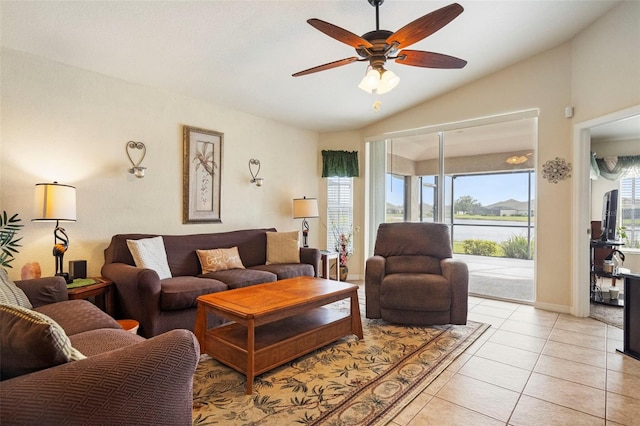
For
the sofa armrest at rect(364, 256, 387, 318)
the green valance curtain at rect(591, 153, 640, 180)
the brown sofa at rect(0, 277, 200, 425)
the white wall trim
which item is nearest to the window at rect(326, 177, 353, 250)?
the white wall trim

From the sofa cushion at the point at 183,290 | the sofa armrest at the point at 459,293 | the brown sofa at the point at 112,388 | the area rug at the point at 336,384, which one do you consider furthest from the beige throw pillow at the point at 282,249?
the brown sofa at the point at 112,388

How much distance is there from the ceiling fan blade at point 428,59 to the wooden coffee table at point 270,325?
187 cm

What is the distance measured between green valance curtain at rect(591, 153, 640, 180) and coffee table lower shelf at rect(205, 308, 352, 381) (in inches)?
200

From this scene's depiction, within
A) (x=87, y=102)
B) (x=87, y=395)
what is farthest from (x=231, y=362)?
(x=87, y=102)

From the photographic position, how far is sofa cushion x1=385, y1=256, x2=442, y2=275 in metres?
→ 3.54

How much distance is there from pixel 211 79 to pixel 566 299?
4.65 meters

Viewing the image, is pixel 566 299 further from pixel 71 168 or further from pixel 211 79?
pixel 71 168

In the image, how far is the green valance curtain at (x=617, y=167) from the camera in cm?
527

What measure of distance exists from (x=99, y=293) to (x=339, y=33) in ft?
9.11

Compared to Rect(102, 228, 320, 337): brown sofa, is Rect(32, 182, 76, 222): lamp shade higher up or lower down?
higher up

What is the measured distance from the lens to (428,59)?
7.96 feet

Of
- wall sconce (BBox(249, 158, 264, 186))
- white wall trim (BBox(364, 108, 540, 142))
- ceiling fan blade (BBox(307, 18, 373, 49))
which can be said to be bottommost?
wall sconce (BBox(249, 158, 264, 186))

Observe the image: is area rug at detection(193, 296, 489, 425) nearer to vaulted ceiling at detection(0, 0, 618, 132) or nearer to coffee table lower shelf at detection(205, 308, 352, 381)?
coffee table lower shelf at detection(205, 308, 352, 381)

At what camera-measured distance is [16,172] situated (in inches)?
107
